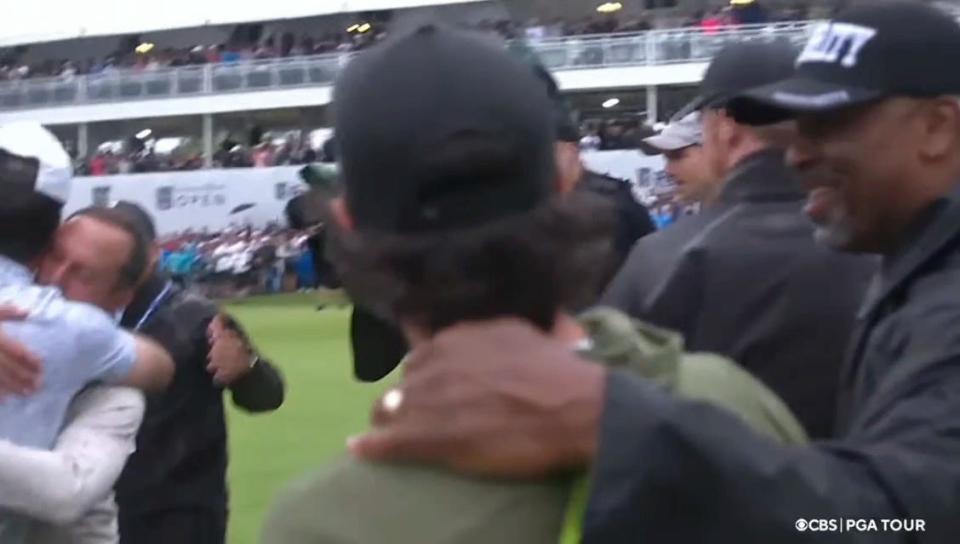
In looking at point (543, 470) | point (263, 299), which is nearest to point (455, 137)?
point (543, 470)

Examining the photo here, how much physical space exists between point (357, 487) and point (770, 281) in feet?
6.14

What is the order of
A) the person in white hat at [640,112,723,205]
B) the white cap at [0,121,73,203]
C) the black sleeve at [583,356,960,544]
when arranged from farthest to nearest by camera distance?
the person in white hat at [640,112,723,205], the white cap at [0,121,73,203], the black sleeve at [583,356,960,544]

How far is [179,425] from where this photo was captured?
4125 millimetres

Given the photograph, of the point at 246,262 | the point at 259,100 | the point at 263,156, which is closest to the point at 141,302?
the point at 246,262

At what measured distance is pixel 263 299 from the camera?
29844 millimetres

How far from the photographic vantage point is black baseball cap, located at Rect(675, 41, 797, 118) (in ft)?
11.3

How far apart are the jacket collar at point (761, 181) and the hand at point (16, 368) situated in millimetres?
1467

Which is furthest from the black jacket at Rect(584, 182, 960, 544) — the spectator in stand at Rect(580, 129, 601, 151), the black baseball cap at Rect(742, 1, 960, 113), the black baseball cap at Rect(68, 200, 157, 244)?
the spectator in stand at Rect(580, 129, 601, 151)

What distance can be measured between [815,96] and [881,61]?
88 mm

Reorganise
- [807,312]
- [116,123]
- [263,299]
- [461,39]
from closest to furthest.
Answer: [461,39], [807,312], [263,299], [116,123]

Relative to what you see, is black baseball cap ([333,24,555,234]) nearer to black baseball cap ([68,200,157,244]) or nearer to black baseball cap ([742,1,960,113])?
black baseball cap ([742,1,960,113])

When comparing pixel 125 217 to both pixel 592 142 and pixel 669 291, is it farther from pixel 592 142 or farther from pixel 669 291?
pixel 592 142

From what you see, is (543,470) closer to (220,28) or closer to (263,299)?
(263,299)

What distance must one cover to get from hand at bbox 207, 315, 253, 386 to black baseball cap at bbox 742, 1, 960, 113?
232cm
